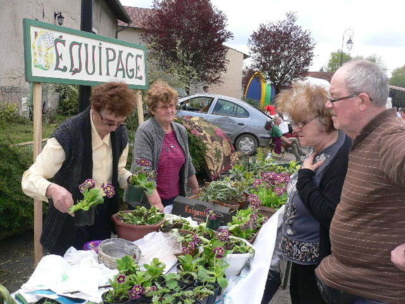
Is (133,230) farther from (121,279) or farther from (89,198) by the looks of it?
(121,279)

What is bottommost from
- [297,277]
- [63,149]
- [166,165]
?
[297,277]

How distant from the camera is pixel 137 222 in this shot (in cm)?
216

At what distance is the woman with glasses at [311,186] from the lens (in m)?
1.94

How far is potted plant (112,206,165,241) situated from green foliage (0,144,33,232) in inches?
67.6

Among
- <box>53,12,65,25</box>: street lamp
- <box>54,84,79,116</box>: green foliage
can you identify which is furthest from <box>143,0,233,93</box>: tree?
<box>54,84,79,116</box>: green foliage

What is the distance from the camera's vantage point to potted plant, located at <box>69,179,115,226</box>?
69.5 inches

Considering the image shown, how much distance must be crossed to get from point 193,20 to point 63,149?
54.3ft

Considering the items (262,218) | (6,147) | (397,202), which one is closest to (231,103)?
(6,147)

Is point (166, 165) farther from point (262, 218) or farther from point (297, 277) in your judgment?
point (297, 277)

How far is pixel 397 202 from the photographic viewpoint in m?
1.40

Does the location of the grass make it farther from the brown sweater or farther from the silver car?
the silver car

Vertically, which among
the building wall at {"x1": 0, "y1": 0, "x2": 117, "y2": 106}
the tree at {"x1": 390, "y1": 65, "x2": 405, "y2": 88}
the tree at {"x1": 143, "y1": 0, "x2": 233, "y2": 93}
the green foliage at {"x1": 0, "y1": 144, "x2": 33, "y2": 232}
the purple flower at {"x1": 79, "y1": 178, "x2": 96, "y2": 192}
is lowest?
the green foliage at {"x1": 0, "y1": 144, "x2": 33, "y2": 232}

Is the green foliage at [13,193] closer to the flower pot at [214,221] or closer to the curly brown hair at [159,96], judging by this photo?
the curly brown hair at [159,96]

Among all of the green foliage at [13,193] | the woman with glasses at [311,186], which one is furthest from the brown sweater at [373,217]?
the green foliage at [13,193]
